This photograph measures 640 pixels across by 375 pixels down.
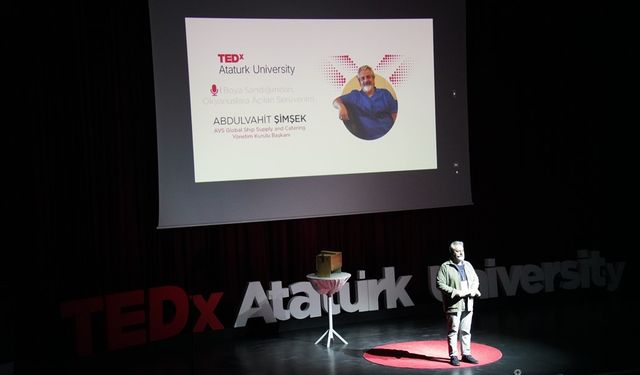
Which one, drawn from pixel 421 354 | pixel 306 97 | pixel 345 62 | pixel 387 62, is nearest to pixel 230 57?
pixel 306 97

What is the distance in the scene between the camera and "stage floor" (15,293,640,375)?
6.46m

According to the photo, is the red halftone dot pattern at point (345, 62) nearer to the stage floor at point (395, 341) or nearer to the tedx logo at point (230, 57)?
the tedx logo at point (230, 57)

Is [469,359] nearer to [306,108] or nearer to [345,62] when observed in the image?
[306,108]

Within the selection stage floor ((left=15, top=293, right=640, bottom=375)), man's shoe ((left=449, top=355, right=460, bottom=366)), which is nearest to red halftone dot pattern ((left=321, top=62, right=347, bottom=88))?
stage floor ((left=15, top=293, right=640, bottom=375))

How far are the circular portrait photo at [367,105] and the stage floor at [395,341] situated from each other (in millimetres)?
1970

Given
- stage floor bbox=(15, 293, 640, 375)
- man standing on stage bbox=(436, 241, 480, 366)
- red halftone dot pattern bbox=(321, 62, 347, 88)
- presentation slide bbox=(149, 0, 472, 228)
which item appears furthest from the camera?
red halftone dot pattern bbox=(321, 62, 347, 88)

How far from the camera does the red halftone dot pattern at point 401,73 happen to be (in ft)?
26.0

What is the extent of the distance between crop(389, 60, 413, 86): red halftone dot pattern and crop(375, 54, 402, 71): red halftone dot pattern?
78 millimetres

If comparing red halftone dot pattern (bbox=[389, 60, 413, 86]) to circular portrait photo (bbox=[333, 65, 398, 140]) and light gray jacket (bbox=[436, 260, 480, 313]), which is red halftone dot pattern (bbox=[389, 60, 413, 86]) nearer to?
circular portrait photo (bbox=[333, 65, 398, 140])

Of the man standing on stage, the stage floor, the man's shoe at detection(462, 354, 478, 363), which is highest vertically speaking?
the man standing on stage

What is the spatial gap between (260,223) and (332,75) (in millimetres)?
1581

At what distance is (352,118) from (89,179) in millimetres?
2499

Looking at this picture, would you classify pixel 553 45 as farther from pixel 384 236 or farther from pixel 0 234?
pixel 0 234

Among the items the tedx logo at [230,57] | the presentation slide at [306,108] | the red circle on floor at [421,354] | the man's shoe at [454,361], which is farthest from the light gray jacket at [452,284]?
the tedx logo at [230,57]
